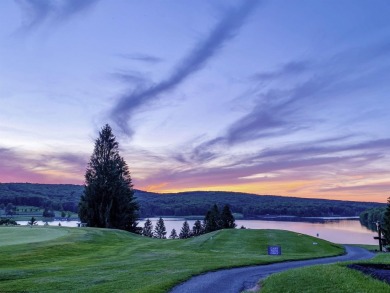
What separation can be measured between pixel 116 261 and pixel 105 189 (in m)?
46.6

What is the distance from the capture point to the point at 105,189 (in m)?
74.8

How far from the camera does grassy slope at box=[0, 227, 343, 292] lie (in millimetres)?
19828

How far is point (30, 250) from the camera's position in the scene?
1267 inches

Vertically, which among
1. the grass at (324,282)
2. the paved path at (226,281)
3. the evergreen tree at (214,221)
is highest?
the evergreen tree at (214,221)

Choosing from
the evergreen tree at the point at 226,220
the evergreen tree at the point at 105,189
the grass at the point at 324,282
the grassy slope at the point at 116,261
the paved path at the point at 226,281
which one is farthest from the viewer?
the evergreen tree at the point at 226,220

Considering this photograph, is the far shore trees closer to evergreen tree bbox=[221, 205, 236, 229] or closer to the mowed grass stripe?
evergreen tree bbox=[221, 205, 236, 229]

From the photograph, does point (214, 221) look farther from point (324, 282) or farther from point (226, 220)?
point (324, 282)

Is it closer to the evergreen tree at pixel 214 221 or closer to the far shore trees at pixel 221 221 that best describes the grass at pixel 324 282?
the far shore trees at pixel 221 221

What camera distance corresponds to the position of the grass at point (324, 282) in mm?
15555

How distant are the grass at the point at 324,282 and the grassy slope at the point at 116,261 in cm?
515

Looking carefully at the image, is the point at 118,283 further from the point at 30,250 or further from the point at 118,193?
the point at 118,193

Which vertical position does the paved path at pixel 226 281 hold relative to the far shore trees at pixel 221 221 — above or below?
below

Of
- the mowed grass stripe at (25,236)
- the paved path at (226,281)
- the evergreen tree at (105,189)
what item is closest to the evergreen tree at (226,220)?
the evergreen tree at (105,189)

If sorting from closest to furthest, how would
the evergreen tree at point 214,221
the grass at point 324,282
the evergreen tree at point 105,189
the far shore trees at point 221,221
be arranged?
the grass at point 324,282 < the evergreen tree at point 105,189 < the far shore trees at point 221,221 < the evergreen tree at point 214,221
